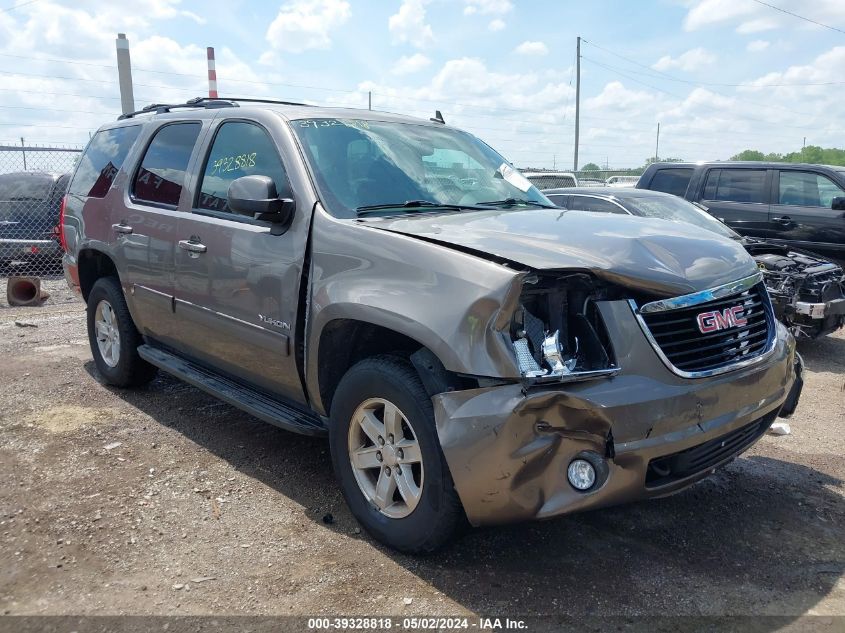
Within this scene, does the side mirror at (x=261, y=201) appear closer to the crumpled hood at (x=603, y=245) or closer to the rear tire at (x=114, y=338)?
the crumpled hood at (x=603, y=245)

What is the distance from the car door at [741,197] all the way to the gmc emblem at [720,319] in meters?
6.60

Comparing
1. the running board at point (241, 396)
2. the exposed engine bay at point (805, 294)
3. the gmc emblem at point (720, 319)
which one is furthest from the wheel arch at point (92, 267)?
the exposed engine bay at point (805, 294)

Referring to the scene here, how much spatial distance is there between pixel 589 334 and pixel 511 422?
0.46 meters

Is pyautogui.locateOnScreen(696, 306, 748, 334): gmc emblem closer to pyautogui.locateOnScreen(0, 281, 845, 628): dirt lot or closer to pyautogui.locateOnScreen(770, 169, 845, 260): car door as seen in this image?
pyautogui.locateOnScreen(0, 281, 845, 628): dirt lot

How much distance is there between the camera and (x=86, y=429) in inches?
183

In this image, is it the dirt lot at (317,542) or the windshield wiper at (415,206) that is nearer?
the dirt lot at (317,542)

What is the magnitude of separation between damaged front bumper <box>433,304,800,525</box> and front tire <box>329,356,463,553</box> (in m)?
0.13

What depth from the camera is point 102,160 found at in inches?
213

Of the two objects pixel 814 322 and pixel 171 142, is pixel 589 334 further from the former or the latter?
pixel 814 322

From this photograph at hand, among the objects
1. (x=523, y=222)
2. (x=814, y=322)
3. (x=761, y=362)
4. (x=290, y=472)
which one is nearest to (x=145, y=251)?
(x=290, y=472)

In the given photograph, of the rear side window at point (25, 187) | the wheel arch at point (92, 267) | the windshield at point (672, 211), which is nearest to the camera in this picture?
the wheel arch at point (92, 267)

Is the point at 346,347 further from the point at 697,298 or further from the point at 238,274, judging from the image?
the point at 697,298

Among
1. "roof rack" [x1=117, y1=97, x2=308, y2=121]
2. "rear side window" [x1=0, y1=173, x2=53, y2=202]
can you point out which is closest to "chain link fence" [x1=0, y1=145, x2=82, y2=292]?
"rear side window" [x1=0, y1=173, x2=53, y2=202]

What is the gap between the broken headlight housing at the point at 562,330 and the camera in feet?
8.42
